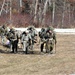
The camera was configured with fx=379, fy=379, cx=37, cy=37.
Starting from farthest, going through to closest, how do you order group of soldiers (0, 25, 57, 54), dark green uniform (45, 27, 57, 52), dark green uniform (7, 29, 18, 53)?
dark green uniform (7, 29, 18, 53) → group of soldiers (0, 25, 57, 54) → dark green uniform (45, 27, 57, 52)

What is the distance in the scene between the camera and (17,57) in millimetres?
22078

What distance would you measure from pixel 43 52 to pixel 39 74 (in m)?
6.72

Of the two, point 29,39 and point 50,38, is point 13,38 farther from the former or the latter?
point 50,38

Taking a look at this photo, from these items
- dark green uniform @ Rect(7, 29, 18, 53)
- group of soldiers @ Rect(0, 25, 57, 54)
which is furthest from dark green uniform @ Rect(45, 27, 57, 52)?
dark green uniform @ Rect(7, 29, 18, 53)

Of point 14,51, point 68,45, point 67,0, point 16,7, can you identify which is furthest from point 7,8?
point 14,51

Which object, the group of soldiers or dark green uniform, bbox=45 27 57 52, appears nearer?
dark green uniform, bbox=45 27 57 52

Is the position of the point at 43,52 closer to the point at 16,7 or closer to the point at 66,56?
the point at 66,56

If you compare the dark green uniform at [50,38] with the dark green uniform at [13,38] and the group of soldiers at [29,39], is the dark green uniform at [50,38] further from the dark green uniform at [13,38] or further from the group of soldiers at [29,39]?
the dark green uniform at [13,38]

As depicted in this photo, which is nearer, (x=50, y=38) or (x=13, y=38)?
(x=50, y=38)

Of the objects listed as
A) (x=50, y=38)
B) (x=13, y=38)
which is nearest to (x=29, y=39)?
(x=13, y=38)

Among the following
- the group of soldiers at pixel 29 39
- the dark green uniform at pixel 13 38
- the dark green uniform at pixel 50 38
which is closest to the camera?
the dark green uniform at pixel 50 38

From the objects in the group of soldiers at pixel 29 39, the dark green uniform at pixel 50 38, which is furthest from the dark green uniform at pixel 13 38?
the dark green uniform at pixel 50 38

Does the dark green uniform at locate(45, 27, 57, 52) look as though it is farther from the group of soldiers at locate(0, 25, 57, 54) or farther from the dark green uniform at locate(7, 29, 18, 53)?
the dark green uniform at locate(7, 29, 18, 53)

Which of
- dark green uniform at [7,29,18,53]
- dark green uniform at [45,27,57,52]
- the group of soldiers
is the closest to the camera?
dark green uniform at [45,27,57,52]
